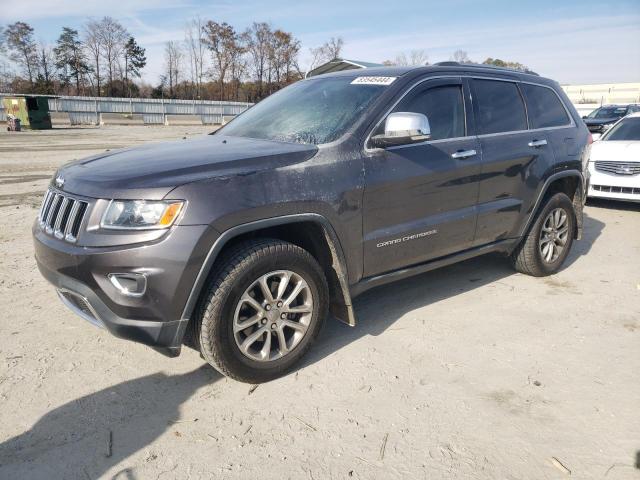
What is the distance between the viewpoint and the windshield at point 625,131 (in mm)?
8742

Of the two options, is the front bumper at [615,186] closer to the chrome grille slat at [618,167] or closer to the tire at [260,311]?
the chrome grille slat at [618,167]

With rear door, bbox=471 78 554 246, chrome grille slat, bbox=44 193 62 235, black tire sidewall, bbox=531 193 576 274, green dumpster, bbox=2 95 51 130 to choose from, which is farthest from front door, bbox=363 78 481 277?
green dumpster, bbox=2 95 51 130

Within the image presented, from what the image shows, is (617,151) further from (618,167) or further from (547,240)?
(547,240)

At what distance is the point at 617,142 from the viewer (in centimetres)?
852

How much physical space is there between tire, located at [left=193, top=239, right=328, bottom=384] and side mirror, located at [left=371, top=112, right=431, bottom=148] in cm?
91

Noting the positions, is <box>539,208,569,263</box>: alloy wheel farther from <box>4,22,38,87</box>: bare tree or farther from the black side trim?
<box>4,22,38,87</box>: bare tree

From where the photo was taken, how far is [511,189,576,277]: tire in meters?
4.73

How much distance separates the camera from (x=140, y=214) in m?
2.61

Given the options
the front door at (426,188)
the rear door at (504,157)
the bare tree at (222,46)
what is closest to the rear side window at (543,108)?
the rear door at (504,157)

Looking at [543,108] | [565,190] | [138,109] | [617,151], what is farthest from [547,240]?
[138,109]

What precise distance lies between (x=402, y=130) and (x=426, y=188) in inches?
22.1

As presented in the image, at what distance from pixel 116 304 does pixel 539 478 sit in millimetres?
2209

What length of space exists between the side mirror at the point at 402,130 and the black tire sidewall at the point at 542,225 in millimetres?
1976

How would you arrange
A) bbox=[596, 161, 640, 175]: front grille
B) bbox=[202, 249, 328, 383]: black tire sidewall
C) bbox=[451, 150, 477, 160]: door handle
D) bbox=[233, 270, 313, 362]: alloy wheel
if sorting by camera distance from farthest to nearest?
bbox=[596, 161, 640, 175]: front grille, bbox=[451, 150, 477, 160]: door handle, bbox=[233, 270, 313, 362]: alloy wheel, bbox=[202, 249, 328, 383]: black tire sidewall
